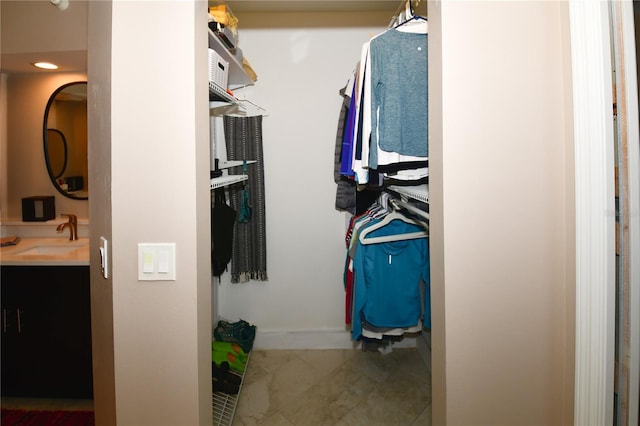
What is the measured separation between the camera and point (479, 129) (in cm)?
109

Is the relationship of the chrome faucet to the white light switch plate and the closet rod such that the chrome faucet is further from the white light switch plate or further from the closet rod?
the closet rod

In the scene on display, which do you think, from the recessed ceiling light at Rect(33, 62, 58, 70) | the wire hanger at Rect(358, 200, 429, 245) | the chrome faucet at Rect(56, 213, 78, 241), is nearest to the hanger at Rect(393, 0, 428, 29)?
the wire hanger at Rect(358, 200, 429, 245)

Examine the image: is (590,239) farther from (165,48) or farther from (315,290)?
(315,290)

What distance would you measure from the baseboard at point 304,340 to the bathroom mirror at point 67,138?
1727mm

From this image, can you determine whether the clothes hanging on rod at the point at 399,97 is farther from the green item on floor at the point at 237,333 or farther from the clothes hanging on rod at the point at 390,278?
the green item on floor at the point at 237,333

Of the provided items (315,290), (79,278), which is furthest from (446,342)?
(79,278)

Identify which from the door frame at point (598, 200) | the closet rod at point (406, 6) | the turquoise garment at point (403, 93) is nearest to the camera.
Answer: the door frame at point (598, 200)

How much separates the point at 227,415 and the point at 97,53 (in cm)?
187

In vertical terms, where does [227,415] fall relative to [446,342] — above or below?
below

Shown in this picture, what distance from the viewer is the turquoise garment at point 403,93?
142 cm

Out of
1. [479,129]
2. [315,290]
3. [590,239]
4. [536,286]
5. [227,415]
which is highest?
[479,129]

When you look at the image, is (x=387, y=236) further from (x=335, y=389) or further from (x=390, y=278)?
(x=335, y=389)

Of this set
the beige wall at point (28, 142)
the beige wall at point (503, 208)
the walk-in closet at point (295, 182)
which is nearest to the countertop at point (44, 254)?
the beige wall at point (28, 142)

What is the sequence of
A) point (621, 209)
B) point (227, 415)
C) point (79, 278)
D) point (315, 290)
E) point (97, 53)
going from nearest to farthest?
point (621, 209), point (97, 53), point (227, 415), point (79, 278), point (315, 290)
